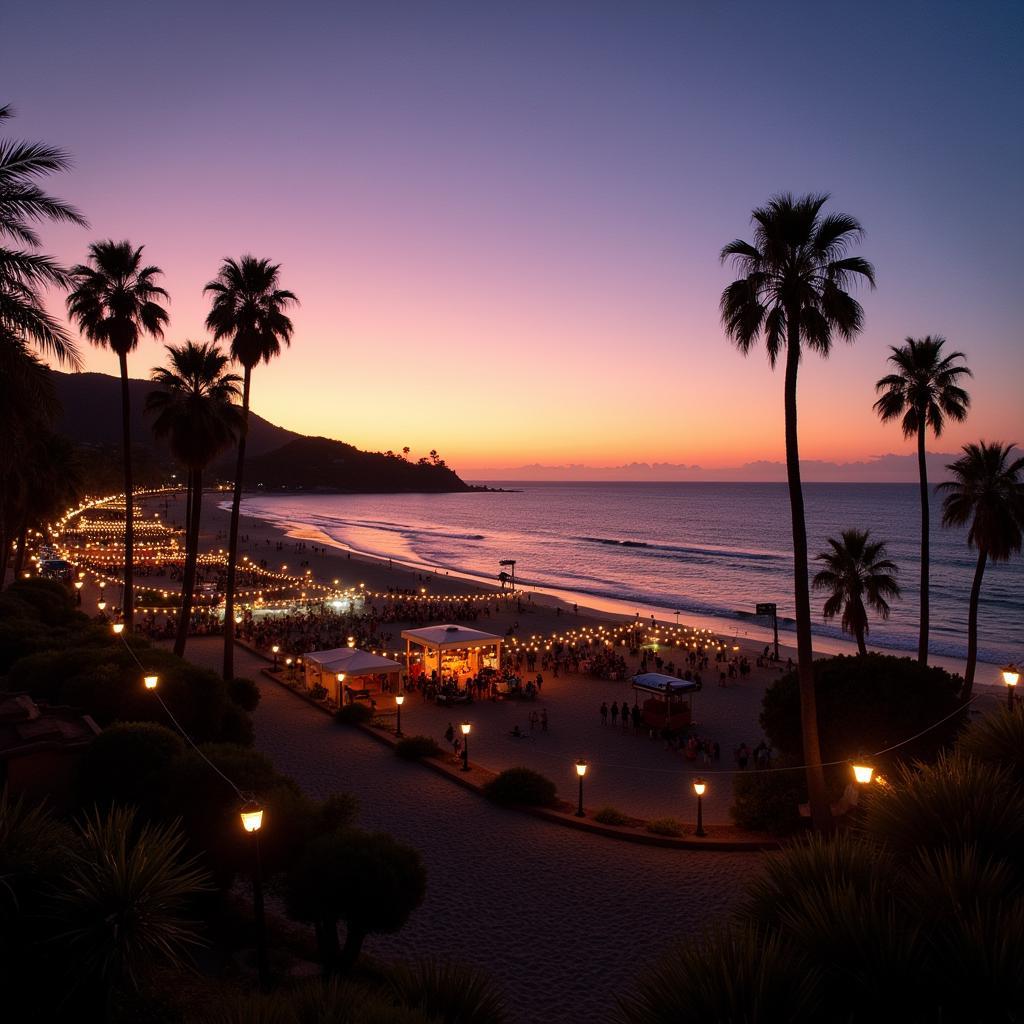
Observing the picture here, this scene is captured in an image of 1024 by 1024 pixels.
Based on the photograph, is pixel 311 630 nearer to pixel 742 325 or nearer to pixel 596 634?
pixel 596 634

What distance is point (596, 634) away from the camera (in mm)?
44219

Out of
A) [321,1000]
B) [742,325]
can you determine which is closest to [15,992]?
[321,1000]

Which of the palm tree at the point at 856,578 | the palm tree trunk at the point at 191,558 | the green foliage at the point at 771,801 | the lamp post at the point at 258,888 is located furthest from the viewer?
the palm tree at the point at 856,578

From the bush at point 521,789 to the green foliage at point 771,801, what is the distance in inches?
179

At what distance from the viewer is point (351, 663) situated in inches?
1063

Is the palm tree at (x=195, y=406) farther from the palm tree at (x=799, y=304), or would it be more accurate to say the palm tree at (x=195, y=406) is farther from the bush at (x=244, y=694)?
the palm tree at (x=799, y=304)

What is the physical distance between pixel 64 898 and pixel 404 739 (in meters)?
15.9

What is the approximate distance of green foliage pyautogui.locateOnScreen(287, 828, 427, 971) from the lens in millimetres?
9492

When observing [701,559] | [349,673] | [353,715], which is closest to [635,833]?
[353,715]

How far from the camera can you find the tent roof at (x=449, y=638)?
2966cm

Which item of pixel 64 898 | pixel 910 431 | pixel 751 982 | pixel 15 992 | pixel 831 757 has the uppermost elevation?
pixel 910 431

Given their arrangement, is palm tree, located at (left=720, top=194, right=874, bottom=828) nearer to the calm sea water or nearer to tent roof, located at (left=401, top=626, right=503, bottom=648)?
tent roof, located at (left=401, top=626, right=503, bottom=648)

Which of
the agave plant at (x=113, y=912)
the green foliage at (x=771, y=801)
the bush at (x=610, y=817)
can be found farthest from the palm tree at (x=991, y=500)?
the agave plant at (x=113, y=912)

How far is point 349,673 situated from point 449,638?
493 centimetres
